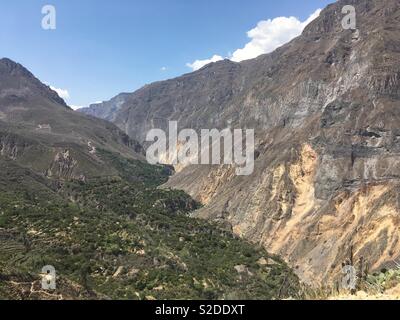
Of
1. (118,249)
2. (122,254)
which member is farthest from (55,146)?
(122,254)

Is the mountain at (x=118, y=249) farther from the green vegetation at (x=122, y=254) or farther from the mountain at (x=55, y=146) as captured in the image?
the mountain at (x=55, y=146)

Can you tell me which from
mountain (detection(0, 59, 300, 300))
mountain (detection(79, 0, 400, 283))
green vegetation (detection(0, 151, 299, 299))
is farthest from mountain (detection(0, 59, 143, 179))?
green vegetation (detection(0, 151, 299, 299))

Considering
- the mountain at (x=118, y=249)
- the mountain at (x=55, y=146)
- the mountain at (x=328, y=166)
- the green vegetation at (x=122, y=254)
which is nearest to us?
the mountain at (x=118, y=249)

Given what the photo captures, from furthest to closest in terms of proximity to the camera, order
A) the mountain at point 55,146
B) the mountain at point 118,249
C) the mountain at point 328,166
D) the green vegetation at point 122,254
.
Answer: the mountain at point 55,146 → the mountain at point 328,166 → the green vegetation at point 122,254 → the mountain at point 118,249

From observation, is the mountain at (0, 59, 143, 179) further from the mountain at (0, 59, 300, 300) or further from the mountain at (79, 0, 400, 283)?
the mountain at (79, 0, 400, 283)

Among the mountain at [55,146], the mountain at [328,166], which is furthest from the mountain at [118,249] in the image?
the mountain at [55,146]

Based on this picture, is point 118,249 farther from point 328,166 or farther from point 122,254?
point 328,166
